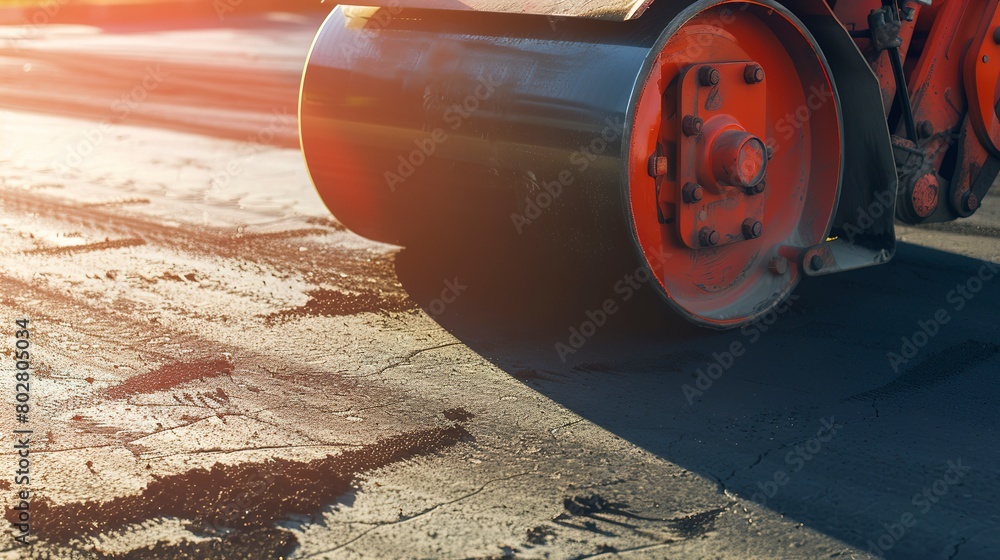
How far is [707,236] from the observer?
13.6ft

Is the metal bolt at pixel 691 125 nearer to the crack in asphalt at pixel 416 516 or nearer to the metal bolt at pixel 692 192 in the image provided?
the metal bolt at pixel 692 192

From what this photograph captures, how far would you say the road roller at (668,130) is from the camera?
3.81 meters

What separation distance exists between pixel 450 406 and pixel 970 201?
2908mm

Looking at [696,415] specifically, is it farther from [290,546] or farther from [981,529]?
[290,546]

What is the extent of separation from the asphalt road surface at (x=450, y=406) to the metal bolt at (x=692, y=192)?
457 mm

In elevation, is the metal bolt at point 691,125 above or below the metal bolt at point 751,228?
above

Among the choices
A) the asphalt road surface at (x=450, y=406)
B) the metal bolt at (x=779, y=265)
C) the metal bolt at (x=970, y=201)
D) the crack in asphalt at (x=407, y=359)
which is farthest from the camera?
the metal bolt at (x=970, y=201)

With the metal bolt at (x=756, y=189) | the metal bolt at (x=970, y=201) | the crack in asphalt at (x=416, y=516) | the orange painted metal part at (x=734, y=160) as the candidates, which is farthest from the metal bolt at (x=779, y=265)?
the crack in asphalt at (x=416, y=516)

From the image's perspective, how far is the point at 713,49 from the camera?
13.6 feet

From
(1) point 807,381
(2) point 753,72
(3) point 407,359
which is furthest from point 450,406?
(2) point 753,72

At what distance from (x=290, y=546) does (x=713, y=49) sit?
8.32 feet

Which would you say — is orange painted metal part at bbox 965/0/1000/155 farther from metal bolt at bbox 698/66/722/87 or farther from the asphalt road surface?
metal bolt at bbox 698/66/722/87

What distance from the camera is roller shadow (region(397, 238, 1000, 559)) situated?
3.02m

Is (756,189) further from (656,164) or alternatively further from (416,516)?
(416,516)
